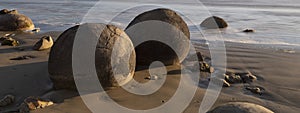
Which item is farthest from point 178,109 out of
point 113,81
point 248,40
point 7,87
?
point 248,40

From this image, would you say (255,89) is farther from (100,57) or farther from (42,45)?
(42,45)

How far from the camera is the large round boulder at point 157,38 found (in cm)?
600

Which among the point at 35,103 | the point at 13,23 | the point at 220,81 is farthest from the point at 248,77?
the point at 13,23

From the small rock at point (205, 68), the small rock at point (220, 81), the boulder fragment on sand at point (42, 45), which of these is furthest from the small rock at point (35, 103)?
the boulder fragment on sand at point (42, 45)

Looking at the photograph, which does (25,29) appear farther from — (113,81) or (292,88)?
(292,88)

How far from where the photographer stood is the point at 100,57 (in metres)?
4.54

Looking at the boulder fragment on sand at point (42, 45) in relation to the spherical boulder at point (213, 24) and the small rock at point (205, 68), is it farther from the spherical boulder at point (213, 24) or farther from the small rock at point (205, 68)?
the spherical boulder at point (213, 24)

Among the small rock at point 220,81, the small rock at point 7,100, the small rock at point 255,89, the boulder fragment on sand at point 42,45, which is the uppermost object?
the boulder fragment on sand at point 42,45

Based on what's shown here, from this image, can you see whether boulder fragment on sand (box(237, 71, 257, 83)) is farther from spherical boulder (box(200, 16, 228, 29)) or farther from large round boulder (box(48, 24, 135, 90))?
spherical boulder (box(200, 16, 228, 29))

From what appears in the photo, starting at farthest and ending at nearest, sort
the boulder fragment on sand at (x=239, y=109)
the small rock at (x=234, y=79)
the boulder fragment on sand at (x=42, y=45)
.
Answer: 1. the boulder fragment on sand at (x=42, y=45)
2. the small rock at (x=234, y=79)
3. the boulder fragment on sand at (x=239, y=109)

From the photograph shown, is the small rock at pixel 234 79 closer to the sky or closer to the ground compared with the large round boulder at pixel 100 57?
closer to the ground

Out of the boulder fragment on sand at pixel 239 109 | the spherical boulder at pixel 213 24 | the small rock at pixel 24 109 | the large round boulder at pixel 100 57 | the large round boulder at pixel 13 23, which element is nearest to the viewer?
the boulder fragment on sand at pixel 239 109

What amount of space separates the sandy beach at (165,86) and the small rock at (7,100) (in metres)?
0.06

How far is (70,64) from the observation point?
4484 millimetres
